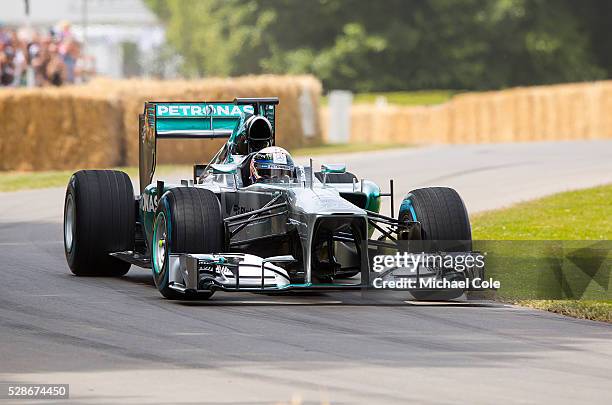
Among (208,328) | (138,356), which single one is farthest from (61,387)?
(208,328)

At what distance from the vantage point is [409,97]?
2726 inches

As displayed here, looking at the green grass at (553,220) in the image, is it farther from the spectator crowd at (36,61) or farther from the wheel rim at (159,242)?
the spectator crowd at (36,61)

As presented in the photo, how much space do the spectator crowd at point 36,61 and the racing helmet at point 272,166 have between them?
31.8 metres

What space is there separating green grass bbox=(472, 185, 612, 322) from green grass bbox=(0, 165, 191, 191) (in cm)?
1022

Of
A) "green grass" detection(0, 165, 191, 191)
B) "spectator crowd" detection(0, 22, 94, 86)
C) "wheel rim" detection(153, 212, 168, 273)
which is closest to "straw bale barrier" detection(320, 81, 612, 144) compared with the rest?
"spectator crowd" detection(0, 22, 94, 86)

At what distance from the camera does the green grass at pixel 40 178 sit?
2802 cm

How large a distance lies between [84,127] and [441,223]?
20803 mm

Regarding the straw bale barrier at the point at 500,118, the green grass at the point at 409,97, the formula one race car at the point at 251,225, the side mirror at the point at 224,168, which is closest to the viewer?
the formula one race car at the point at 251,225

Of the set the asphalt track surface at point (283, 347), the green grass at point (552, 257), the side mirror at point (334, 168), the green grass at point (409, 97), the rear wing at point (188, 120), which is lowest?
the asphalt track surface at point (283, 347)

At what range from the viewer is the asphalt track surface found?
8.62 meters

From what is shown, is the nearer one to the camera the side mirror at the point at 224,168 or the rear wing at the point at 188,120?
the side mirror at the point at 224,168

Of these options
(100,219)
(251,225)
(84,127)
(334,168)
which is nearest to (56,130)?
(84,127)

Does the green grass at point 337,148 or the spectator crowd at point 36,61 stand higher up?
the spectator crowd at point 36,61
